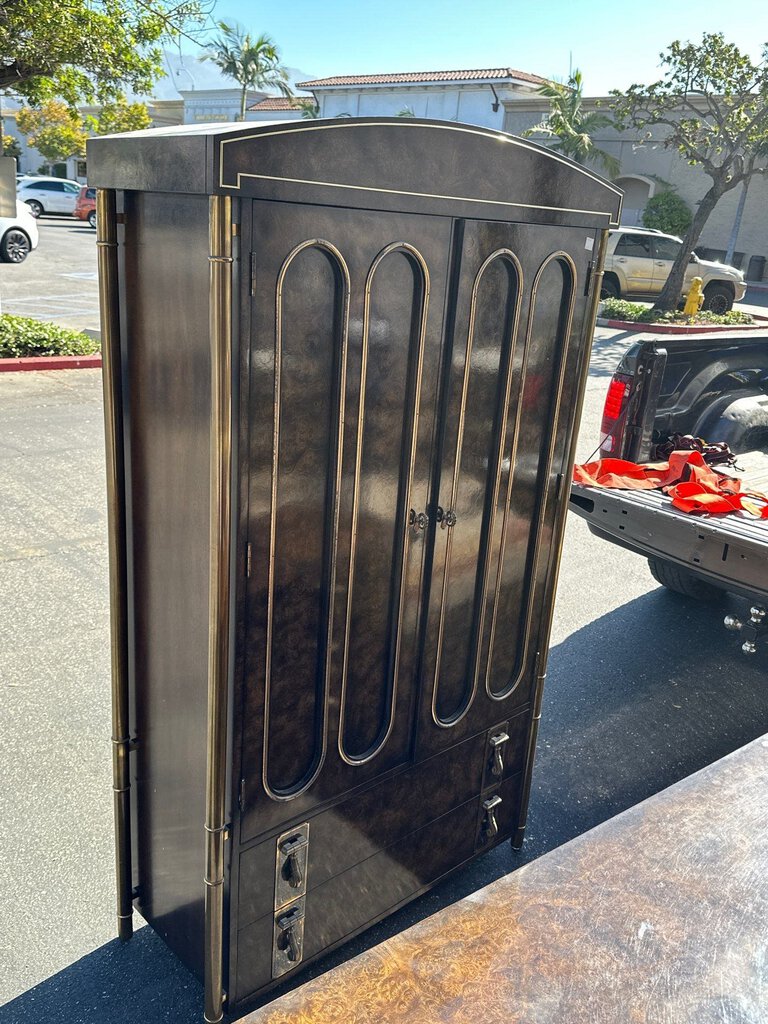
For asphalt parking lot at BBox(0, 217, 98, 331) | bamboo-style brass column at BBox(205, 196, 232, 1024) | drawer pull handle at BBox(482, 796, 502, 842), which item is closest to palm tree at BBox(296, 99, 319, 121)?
asphalt parking lot at BBox(0, 217, 98, 331)

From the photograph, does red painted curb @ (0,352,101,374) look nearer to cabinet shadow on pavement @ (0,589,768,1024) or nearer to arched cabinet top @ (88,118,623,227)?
cabinet shadow on pavement @ (0,589,768,1024)

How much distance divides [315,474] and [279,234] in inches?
22.6

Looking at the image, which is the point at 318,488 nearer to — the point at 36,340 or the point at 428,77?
the point at 36,340

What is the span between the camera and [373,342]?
2176 millimetres

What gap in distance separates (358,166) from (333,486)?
75 cm

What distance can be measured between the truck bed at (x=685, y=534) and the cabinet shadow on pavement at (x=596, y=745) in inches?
27.9

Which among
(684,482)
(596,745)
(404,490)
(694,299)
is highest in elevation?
(404,490)

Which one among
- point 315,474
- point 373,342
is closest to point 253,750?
point 315,474

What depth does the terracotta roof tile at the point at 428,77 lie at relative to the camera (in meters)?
35.6

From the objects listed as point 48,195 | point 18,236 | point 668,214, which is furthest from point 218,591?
point 48,195

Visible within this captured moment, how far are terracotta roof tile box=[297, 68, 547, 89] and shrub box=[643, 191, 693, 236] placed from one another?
29.2ft

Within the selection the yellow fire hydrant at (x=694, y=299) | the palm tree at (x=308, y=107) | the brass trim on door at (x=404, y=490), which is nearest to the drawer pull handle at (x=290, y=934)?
the brass trim on door at (x=404, y=490)

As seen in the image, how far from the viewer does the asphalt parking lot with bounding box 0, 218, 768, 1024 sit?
268cm

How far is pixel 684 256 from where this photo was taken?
17.8 m
